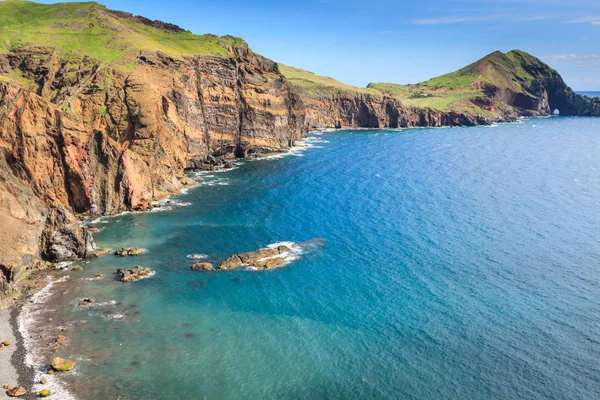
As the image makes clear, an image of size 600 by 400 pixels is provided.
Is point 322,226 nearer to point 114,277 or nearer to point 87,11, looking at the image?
point 114,277

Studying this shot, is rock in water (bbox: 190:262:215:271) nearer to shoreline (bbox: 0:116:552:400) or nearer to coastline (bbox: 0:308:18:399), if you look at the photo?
shoreline (bbox: 0:116:552:400)

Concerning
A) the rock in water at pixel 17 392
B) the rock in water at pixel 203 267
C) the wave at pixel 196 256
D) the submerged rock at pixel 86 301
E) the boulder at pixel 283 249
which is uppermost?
the boulder at pixel 283 249

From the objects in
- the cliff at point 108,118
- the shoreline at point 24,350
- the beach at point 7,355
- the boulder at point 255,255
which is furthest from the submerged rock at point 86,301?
the boulder at point 255,255

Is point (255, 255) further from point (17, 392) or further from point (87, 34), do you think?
point (87, 34)

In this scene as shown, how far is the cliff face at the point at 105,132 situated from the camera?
76.2 m

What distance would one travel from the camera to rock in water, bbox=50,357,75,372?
159 feet

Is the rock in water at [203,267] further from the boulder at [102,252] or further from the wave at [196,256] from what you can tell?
the boulder at [102,252]

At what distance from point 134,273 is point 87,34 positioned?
326ft

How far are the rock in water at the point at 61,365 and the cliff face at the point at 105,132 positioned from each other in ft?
79.2

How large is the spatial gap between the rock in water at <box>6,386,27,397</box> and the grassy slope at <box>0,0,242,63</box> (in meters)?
101

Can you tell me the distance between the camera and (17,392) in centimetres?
4506

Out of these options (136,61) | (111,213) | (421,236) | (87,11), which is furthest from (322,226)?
(87,11)

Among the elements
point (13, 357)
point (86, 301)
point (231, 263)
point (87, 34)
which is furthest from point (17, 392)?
point (87, 34)

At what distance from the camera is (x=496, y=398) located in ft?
146
